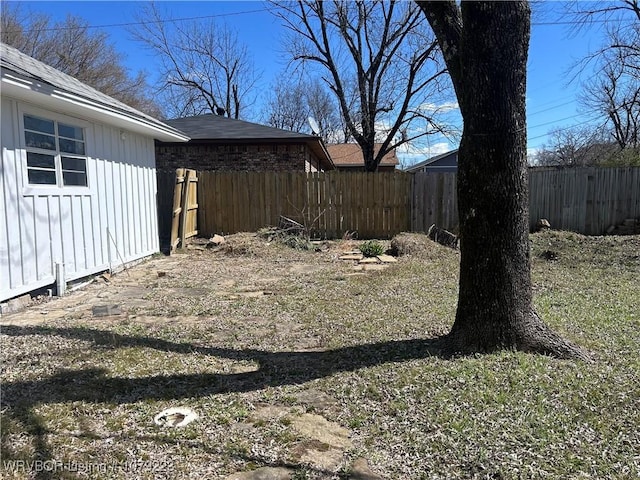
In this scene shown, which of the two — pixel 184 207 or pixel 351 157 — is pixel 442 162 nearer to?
pixel 351 157

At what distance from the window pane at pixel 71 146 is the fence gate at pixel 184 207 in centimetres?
291

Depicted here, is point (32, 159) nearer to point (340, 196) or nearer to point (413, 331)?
point (413, 331)

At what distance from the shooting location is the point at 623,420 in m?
2.36

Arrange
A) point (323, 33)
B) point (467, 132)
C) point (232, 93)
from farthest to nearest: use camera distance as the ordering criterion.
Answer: point (232, 93), point (323, 33), point (467, 132)

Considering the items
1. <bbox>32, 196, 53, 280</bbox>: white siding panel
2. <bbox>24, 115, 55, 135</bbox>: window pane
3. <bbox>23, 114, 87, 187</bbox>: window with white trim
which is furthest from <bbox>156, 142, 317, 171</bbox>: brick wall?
<bbox>32, 196, 53, 280</bbox>: white siding panel

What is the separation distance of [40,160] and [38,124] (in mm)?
448

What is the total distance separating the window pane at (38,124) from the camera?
5043 millimetres

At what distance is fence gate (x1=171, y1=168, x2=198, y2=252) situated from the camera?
9.08 meters

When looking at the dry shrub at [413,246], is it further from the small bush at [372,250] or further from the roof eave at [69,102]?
the roof eave at [69,102]

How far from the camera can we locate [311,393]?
2818mm

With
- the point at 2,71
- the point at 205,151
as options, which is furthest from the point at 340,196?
the point at 2,71

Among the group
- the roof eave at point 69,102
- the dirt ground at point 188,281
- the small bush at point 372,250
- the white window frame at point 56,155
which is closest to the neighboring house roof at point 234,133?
the dirt ground at point 188,281

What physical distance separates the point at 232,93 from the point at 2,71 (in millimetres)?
26167

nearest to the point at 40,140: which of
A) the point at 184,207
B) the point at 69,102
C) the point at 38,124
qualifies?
the point at 38,124
